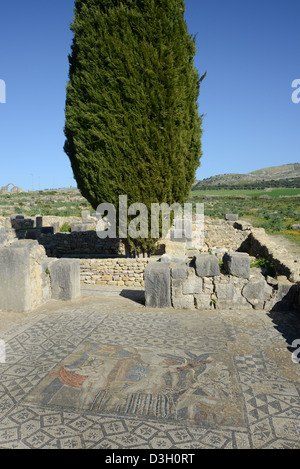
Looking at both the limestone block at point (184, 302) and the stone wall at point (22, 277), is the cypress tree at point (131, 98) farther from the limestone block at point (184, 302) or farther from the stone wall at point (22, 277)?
the limestone block at point (184, 302)

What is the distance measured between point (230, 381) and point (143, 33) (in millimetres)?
10783

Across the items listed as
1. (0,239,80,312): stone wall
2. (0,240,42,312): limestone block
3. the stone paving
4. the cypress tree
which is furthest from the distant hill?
the stone paving

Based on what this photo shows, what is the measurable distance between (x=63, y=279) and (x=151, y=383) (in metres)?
4.43

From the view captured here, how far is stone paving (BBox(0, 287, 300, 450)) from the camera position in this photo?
A: 333cm

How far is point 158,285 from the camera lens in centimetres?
741

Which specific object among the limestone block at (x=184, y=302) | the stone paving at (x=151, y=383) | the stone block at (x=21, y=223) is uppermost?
the stone block at (x=21, y=223)

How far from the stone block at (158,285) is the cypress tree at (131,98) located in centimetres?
433

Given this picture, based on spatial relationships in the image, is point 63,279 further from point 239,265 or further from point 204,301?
point 239,265

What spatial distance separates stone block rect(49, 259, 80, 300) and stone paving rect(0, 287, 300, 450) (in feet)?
4.23

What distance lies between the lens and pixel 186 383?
13.9 ft

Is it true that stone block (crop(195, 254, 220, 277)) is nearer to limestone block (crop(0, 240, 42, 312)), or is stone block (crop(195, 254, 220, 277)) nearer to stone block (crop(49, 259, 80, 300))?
stone block (crop(49, 259, 80, 300))

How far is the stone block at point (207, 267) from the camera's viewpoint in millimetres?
7223

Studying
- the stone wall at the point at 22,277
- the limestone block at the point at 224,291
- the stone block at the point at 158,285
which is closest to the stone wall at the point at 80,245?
the stone wall at the point at 22,277

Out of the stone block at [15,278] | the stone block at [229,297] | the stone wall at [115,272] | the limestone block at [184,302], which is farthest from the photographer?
the stone wall at [115,272]
